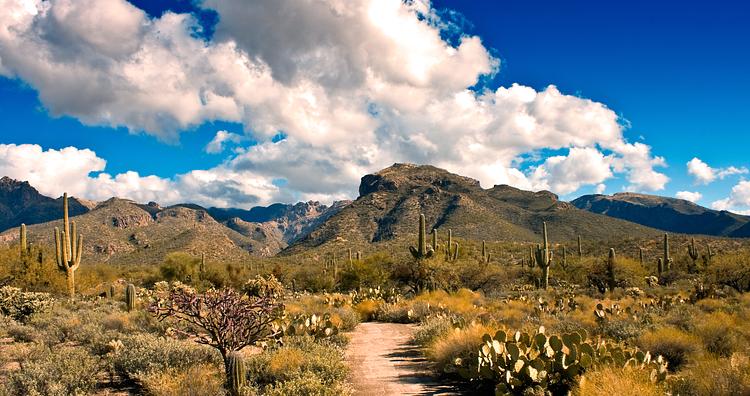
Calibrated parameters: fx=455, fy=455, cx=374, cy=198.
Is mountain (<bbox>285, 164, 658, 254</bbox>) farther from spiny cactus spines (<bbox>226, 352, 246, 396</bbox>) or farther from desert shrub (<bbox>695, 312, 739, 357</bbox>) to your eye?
spiny cactus spines (<bbox>226, 352, 246, 396</bbox>)

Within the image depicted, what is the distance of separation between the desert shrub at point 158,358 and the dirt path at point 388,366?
331cm

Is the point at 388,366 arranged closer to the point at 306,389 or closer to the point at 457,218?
the point at 306,389

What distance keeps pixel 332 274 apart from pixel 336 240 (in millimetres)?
48121

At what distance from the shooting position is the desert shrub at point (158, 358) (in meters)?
9.11

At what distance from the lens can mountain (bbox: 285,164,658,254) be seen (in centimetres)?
9088

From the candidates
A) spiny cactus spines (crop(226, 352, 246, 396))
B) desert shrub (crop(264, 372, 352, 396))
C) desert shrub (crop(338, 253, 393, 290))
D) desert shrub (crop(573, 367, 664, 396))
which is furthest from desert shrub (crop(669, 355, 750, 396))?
desert shrub (crop(338, 253, 393, 290))

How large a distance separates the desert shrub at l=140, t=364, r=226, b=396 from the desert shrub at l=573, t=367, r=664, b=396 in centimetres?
576

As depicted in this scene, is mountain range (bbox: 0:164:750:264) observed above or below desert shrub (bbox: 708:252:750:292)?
above

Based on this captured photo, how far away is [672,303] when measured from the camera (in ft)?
64.7

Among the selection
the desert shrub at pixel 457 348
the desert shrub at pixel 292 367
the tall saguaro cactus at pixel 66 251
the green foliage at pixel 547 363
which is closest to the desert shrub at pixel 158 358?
the desert shrub at pixel 292 367

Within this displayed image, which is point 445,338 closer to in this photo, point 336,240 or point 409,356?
point 409,356

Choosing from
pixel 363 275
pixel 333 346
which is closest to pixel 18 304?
pixel 333 346

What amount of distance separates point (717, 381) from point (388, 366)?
642cm

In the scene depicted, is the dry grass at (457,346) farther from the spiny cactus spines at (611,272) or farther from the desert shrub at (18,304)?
the spiny cactus spines at (611,272)
